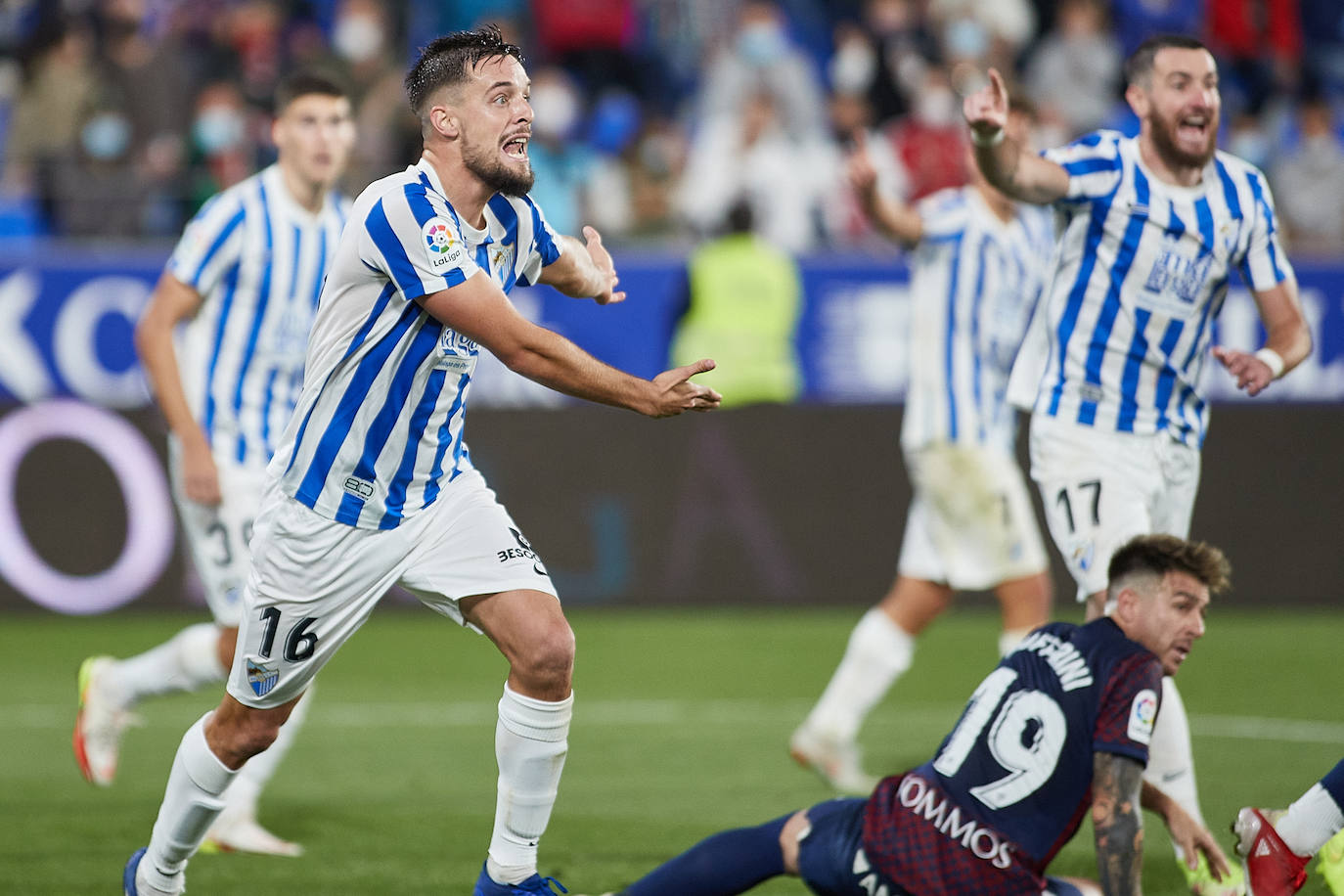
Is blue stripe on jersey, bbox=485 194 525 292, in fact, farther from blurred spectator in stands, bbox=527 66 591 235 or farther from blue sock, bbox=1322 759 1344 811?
blurred spectator in stands, bbox=527 66 591 235

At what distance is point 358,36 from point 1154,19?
24.1 ft

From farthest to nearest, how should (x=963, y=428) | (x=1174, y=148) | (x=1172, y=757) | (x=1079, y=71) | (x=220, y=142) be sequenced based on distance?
(x=1079, y=71) → (x=220, y=142) → (x=963, y=428) → (x=1174, y=148) → (x=1172, y=757)

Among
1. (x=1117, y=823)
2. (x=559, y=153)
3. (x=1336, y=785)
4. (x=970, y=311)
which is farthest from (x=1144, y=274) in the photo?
(x=559, y=153)

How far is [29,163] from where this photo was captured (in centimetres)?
1376

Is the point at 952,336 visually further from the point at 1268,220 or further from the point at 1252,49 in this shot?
the point at 1252,49

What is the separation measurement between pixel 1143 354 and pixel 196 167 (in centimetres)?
993

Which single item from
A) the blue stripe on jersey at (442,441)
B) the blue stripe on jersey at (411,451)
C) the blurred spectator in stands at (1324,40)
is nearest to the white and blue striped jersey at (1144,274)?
the blue stripe on jersey at (442,441)

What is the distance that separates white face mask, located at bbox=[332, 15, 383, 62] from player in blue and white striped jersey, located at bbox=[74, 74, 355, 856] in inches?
363

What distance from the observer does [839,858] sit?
13.2 feet

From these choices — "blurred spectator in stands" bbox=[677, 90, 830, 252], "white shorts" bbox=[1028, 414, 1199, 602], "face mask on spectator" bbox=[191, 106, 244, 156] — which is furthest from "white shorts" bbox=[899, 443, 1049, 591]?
"face mask on spectator" bbox=[191, 106, 244, 156]

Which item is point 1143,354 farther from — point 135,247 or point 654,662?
point 135,247

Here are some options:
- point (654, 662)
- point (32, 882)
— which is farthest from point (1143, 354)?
point (654, 662)

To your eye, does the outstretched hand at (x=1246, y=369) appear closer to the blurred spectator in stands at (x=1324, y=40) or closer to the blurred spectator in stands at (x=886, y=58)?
the blurred spectator in stands at (x=886, y=58)

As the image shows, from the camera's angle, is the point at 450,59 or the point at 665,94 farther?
the point at 665,94
